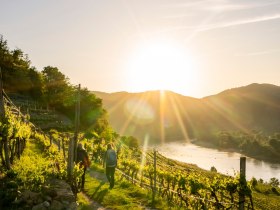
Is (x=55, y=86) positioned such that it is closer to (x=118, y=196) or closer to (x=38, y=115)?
(x=38, y=115)

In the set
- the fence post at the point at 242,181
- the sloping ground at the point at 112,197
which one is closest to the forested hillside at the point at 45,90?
the sloping ground at the point at 112,197

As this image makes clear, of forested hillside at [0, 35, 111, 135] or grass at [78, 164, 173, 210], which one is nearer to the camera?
grass at [78, 164, 173, 210]

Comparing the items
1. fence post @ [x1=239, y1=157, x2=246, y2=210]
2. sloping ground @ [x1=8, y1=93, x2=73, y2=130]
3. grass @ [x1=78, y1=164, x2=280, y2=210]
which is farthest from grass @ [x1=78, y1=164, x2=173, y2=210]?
sloping ground @ [x1=8, y1=93, x2=73, y2=130]

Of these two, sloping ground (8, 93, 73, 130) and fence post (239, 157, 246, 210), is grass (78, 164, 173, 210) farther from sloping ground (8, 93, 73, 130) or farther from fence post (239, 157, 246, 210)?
sloping ground (8, 93, 73, 130)

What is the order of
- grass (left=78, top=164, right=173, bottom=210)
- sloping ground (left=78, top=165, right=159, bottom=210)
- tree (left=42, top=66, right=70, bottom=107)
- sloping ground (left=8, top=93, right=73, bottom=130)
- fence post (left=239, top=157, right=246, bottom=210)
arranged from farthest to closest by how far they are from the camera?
tree (left=42, top=66, right=70, bottom=107) → sloping ground (left=8, top=93, right=73, bottom=130) → grass (left=78, top=164, right=173, bottom=210) → sloping ground (left=78, top=165, right=159, bottom=210) → fence post (left=239, top=157, right=246, bottom=210)

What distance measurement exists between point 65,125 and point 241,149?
14677 centimetres

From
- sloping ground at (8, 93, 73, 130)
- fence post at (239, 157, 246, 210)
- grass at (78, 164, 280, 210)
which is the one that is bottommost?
grass at (78, 164, 280, 210)

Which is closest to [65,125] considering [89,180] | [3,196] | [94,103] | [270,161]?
[94,103]

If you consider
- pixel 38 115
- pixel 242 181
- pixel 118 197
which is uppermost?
pixel 38 115

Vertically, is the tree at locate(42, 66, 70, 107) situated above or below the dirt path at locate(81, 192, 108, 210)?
above

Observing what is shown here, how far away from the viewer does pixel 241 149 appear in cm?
18700

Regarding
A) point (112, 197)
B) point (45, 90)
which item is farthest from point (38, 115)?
point (112, 197)

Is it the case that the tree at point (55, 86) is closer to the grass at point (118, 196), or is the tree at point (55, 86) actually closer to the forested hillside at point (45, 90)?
the forested hillside at point (45, 90)

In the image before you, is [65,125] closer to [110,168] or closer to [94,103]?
[94,103]
